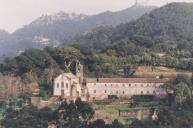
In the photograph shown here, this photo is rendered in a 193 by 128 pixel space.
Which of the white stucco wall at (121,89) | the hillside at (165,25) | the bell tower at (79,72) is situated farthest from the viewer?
the hillside at (165,25)

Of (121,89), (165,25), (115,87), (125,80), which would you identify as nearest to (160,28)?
(165,25)

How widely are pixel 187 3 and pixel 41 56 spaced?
6261 centimetres

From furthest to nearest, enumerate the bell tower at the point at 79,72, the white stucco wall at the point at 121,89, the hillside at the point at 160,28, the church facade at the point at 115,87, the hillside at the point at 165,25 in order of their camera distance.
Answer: the hillside at the point at 165,25
the hillside at the point at 160,28
the bell tower at the point at 79,72
the white stucco wall at the point at 121,89
the church facade at the point at 115,87

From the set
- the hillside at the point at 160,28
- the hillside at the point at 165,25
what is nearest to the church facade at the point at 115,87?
the hillside at the point at 160,28

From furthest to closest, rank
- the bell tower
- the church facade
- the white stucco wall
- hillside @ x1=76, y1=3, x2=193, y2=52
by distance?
1. hillside @ x1=76, y1=3, x2=193, y2=52
2. the bell tower
3. the white stucco wall
4. the church facade

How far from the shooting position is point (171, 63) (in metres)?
59.1

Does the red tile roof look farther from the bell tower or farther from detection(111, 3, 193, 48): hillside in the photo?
detection(111, 3, 193, 48): hillside

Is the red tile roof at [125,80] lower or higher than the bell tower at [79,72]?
lower

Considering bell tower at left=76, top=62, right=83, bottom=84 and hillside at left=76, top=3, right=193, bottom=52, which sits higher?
hillside at left=76, top=3, right=193, bottom=52

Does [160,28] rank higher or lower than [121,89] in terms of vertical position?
higher

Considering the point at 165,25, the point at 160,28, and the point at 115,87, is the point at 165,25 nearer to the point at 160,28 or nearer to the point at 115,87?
the point at 160,28

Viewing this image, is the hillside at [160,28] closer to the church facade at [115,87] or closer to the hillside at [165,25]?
the hillside at [165,25]

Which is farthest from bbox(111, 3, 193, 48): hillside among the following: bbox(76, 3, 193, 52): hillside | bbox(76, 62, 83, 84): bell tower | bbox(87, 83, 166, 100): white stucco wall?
bbox(87, 83, 166, 100): white stucco wall

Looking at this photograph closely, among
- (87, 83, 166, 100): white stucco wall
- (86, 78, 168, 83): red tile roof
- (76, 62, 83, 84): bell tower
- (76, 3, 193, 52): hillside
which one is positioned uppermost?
(76, 3, 193, 52): hillside
